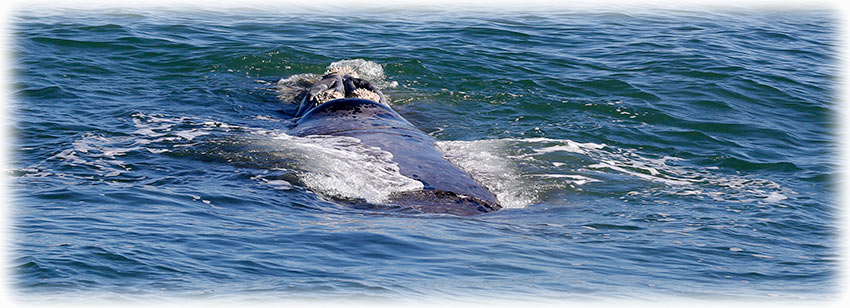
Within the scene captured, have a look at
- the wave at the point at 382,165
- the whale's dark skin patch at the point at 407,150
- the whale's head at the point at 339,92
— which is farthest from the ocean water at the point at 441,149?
the whale's head at the point at 339,92

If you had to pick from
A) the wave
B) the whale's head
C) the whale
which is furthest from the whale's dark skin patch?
the whale's head

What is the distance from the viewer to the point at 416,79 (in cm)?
1633

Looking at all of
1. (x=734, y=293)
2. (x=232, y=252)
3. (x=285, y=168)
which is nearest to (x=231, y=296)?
Answer: (x=232, y=252)

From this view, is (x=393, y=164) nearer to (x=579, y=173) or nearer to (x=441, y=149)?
(x=441, y=149)

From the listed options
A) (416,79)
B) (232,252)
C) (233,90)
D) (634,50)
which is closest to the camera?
(232,252)

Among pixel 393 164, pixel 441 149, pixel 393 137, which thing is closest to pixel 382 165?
pixel 393 164

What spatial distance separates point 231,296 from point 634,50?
14886mm

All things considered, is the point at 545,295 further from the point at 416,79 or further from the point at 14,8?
the point at 14,8

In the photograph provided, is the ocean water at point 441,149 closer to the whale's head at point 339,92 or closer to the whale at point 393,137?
the whale at point 393,137

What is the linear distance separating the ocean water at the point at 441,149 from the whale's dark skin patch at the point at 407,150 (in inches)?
8.8

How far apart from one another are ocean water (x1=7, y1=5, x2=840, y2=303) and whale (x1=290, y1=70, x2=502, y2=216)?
0.78 feet

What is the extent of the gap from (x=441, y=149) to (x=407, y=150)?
3.72ft

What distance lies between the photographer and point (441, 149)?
1152cm

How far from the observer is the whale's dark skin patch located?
28.9 feet
